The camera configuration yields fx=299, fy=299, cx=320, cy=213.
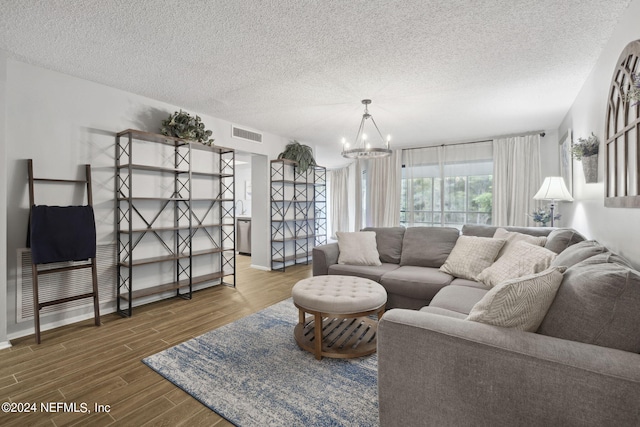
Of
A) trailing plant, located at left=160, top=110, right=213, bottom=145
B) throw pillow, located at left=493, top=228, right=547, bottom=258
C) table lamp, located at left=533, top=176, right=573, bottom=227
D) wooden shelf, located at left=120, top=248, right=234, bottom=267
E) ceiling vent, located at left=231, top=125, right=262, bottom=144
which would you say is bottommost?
wooden shelf, located at left=120, top=248, right=234, bottom=267

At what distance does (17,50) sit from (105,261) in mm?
2027

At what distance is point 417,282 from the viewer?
9.52ft

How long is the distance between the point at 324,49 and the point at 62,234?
2839mm

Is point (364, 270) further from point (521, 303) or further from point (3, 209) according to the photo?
point (3, 209)

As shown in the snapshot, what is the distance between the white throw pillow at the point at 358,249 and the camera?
3.55 metres

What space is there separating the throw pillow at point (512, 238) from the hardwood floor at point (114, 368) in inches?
101

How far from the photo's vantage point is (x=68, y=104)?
295cm

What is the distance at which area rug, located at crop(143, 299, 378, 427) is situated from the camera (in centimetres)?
167

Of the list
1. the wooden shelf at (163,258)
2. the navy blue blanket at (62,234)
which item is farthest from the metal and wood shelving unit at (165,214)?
the navy blue blanket at (62,234)

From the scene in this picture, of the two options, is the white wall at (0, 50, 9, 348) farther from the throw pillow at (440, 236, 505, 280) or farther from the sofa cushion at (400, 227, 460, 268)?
the throw pillow at (440, 236, 505, 280)

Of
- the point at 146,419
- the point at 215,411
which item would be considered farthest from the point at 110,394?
the point at 215,411

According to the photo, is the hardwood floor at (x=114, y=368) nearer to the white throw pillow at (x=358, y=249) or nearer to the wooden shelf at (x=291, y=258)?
the white throw pillow at (x=358, y=249)

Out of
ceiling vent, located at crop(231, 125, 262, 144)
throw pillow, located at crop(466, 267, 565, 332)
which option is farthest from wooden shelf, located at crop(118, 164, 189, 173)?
throw pillow, located at crop(466, 267, 565, 332)

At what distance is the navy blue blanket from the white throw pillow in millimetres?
2620
